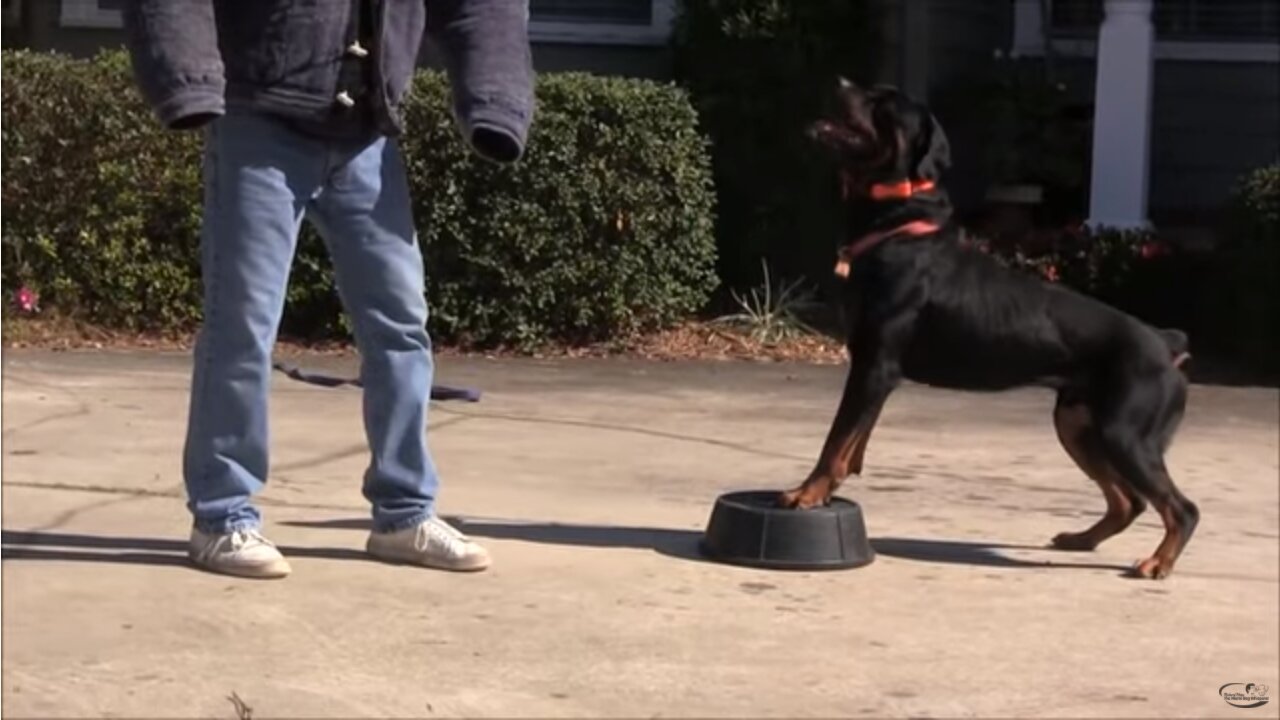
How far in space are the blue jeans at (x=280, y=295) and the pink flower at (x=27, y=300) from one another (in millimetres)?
5155

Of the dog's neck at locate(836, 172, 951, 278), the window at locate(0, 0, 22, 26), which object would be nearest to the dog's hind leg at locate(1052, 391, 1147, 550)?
the dog's neck at locate(836, 172, 951, 278)

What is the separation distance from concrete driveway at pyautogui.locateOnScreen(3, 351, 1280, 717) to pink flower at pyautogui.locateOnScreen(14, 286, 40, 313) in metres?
2.05

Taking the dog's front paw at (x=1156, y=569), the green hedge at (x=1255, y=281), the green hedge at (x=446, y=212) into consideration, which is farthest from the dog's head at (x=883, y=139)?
the green hedge at (x=1255, y=281)

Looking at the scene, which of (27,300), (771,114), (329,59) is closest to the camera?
(329,59)

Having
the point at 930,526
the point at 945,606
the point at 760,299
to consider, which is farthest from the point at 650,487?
the point at 760,299

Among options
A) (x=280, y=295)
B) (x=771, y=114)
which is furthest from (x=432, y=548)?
(x=771, y=114)

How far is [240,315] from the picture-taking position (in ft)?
17.0

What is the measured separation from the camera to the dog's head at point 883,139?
5.84 meters

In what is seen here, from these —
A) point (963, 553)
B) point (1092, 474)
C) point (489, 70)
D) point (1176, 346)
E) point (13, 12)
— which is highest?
point (13, 12)

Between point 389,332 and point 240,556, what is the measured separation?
0.63 metres

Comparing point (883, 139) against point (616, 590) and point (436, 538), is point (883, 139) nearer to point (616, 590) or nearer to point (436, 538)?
point (616, 590)

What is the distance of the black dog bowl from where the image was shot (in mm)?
5688

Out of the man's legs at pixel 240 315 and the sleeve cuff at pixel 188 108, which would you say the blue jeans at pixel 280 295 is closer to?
the man's legs at pixel 240 315

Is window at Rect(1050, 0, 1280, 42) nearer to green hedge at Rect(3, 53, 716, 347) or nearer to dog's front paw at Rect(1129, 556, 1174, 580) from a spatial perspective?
green hedge at Rect(3, 53, 716, 347)
